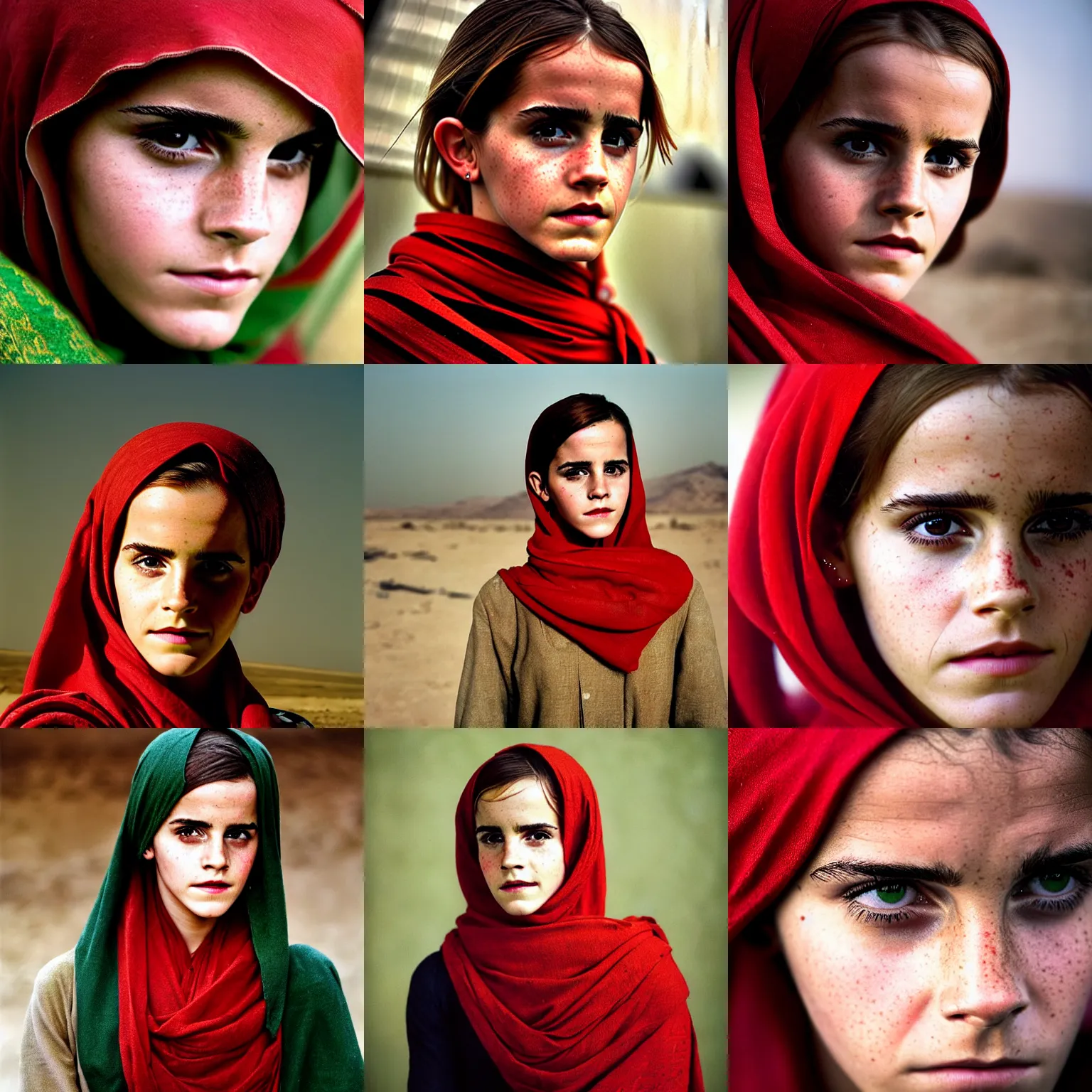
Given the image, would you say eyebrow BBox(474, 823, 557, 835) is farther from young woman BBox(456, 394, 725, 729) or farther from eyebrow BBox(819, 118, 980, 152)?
eyebrow BBox(819, 118, 980, 152)

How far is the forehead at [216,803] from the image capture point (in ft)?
6.14

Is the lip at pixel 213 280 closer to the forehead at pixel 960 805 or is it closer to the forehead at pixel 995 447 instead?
the forehead at pixel 995 447

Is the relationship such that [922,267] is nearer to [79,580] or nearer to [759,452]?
[759,452]

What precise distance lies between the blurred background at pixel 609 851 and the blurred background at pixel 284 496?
153 mm

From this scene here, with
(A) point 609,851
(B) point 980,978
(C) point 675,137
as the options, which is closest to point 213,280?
(C) point 675,137

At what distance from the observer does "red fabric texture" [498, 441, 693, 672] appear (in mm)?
1890

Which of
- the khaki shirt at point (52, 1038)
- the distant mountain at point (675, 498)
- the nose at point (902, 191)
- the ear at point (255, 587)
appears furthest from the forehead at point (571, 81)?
the khaki shirt at point (52, 1038)

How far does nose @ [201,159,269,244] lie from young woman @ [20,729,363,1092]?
77cm

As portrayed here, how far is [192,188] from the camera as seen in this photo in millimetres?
1863

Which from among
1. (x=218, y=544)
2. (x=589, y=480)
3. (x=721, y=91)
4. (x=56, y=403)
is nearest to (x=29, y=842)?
(x=218, y=544)

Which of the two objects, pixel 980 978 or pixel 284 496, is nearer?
pixel 980 978

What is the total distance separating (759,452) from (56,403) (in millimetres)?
1091

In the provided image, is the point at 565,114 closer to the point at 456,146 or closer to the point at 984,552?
the point at 456,146

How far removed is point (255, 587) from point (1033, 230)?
1323 millimetres
